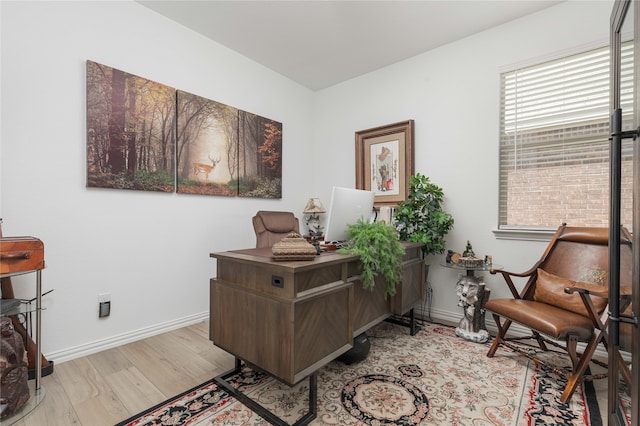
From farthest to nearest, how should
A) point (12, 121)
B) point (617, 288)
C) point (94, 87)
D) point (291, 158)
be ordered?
point (291, 158) → point (94, 87) → point (12, 121) → point (617, 288)

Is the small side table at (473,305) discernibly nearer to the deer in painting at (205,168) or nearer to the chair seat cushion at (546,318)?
the chair seat cushion at (546,318)

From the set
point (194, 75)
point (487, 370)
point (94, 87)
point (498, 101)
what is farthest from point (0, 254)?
point (498, 101)

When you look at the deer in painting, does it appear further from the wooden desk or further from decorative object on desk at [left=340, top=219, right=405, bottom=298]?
decorative object on desk at [left=340, top=219, right=405, bottom=298]

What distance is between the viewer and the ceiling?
8.46 ft

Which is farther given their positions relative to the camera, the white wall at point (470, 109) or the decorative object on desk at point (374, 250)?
the white wall at point (470, 109)

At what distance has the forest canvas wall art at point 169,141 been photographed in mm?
2350

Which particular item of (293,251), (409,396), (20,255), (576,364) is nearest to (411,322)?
(409,396)

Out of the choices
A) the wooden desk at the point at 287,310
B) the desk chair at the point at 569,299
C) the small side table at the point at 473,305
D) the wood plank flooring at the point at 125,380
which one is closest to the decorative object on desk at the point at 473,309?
the small side table at the point at 473,305

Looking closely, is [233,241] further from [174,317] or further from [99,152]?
[99,152]

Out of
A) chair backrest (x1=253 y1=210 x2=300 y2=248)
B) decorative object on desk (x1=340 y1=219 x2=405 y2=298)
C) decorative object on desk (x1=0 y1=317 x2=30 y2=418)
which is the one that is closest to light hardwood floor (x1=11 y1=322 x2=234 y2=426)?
decorative object on desk (x1=0 y1=317 x2=30 y2=418)

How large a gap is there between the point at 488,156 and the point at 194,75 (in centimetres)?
312

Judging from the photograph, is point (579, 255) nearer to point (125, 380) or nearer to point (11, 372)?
point (125, 380)

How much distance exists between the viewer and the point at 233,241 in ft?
11.0

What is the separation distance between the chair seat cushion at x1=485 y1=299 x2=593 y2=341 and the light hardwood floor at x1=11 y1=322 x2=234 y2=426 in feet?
6.91
